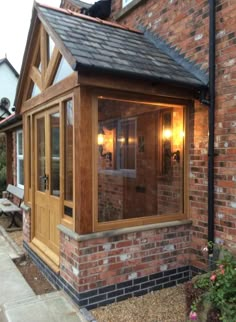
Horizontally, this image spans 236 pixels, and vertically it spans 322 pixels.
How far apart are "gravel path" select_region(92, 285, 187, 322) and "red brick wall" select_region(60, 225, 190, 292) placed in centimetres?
29

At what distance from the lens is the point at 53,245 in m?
4.66

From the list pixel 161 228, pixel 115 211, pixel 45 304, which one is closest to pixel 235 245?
pixel 161 228

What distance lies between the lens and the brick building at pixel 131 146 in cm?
361

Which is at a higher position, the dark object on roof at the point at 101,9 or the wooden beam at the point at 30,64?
the dark object on roof at the point at 101,9

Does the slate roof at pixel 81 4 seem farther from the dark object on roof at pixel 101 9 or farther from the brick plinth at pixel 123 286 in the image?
the brick plinth at pixel 123 286

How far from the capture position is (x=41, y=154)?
5.18 meters

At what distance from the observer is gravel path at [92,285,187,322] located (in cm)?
341

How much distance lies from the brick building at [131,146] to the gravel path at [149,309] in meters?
0.13

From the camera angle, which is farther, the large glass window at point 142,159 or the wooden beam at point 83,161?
the large glass window at point 142,159

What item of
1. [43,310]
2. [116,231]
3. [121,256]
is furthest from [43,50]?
[43,310]

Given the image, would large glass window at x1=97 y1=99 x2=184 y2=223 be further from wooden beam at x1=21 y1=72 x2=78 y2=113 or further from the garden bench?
the garden bench

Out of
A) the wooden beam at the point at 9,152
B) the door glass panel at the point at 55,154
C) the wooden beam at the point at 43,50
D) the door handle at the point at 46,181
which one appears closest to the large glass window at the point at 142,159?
the door glass panel at the point at 55,154

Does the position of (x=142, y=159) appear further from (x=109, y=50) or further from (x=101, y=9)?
(x=101, y=9)

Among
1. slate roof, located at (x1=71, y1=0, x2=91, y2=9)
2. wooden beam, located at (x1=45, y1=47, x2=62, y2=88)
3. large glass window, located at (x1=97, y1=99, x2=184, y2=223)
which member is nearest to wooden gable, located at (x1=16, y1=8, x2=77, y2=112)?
wooden beam, located at (x1=45, y1=47, x2=62, y2=88)
